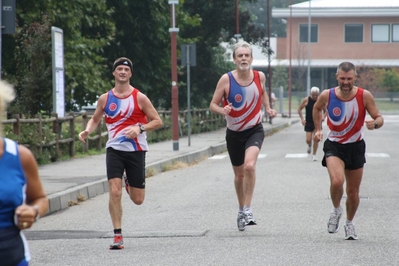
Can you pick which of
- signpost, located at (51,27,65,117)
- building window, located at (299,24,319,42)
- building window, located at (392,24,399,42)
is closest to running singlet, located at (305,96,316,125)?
signpost, located at (51,27,65,117)

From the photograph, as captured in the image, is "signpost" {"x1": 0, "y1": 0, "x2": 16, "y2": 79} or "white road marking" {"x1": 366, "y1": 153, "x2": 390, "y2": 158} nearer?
"signpost" {"x1": 0, "y1": 0, "x2": 16, "y2": 79}

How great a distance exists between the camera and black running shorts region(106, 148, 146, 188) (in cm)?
929

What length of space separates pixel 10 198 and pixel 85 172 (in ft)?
43.3

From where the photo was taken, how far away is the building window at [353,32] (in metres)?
79.0

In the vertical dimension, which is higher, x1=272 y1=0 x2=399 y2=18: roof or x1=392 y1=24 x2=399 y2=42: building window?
x1=272 y1=0 x2=399 y2=18: roof

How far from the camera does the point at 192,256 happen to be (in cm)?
842

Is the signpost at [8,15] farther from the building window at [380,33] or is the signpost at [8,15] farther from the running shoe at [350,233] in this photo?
the building window at [380,33]

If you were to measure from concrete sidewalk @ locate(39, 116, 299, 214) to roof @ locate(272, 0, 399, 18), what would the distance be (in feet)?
172

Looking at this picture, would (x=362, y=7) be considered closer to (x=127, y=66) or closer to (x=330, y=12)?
(x=330, y=12)

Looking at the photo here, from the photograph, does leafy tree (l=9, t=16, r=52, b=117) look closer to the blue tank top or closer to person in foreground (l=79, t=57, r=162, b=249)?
person in foreground (l=79, t=57, r=162, b=249)

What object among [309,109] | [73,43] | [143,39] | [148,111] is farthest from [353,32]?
[148,111]

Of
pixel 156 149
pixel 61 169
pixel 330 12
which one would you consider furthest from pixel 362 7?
pixel 61 169

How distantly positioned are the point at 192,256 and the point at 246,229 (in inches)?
74.4

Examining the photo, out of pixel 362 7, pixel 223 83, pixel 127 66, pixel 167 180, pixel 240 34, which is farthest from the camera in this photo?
pixel 362 7
